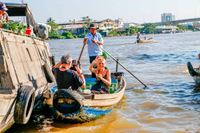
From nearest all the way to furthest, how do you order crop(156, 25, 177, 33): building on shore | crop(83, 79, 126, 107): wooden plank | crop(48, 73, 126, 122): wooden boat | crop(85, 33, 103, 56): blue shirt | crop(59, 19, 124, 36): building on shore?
crop(48, 73, 126, 122): wooden boat
crop(83, 79, 126, 107): wooden plank
crop(85, 33, 103, 56): blue shirt
crop(59, 19, 124, 36): building on shore
crop(156, 25, 177, 33): building on shore

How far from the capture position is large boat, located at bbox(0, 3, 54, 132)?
8.34 meters

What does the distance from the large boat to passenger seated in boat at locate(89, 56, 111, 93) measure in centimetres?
172

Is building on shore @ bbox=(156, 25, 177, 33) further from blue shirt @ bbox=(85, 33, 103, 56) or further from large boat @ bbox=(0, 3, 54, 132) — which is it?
large boat @ bbox=(0, 3, 54, 132)

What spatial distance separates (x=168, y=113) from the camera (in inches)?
463

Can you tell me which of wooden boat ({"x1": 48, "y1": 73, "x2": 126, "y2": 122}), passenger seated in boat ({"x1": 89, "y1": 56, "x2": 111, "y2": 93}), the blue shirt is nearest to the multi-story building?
the blue shirt

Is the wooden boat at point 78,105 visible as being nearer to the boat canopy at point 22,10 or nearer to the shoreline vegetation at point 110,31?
the boat canopy at point 22,10

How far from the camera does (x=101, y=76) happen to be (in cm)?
1087

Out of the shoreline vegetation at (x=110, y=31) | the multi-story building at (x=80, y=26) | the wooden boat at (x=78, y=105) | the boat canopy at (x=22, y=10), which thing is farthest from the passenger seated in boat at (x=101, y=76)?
the multi-story building at (x=80, y=26)

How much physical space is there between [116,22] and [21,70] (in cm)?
18967

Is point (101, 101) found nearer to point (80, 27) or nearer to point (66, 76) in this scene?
point (66, 76)

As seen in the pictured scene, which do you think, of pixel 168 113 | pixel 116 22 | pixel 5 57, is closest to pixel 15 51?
pixel 5 57

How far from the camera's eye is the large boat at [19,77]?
27.3 feet

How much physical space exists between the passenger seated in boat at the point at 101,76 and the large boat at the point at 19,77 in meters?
1.72

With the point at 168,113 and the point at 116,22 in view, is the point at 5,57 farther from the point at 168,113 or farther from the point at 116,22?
the point at 116,22
